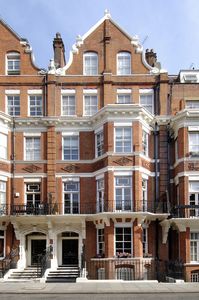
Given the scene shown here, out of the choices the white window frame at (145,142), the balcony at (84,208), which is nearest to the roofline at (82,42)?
the white window frame at (145,142)

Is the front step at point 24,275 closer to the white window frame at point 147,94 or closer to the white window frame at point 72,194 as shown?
the white window frame at point 72,194

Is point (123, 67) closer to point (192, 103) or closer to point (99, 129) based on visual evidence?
point (99, 129)

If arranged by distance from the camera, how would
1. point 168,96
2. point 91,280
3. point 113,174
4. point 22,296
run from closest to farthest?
point 22,296 < point 91,280 < point 113,174 < point 168,96

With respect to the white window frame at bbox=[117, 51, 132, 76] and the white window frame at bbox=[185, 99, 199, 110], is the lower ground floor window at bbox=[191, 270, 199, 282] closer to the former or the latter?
the white window frame at bbox=[185, 99, 199, 110]

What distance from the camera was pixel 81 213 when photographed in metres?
36.6

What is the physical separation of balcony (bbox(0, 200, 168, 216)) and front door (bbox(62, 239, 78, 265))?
2.00 metres

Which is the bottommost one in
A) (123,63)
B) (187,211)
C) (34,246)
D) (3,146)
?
(34,246)

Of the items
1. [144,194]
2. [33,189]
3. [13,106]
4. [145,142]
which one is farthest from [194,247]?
[13,106]

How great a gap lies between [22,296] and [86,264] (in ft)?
33.6

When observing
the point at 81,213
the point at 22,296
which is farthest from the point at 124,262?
the point at 22,296

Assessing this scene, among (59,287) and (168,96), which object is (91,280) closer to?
(59,287)

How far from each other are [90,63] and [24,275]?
15.0 m

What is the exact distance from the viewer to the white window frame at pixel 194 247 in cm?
3391

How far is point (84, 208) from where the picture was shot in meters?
36.8
